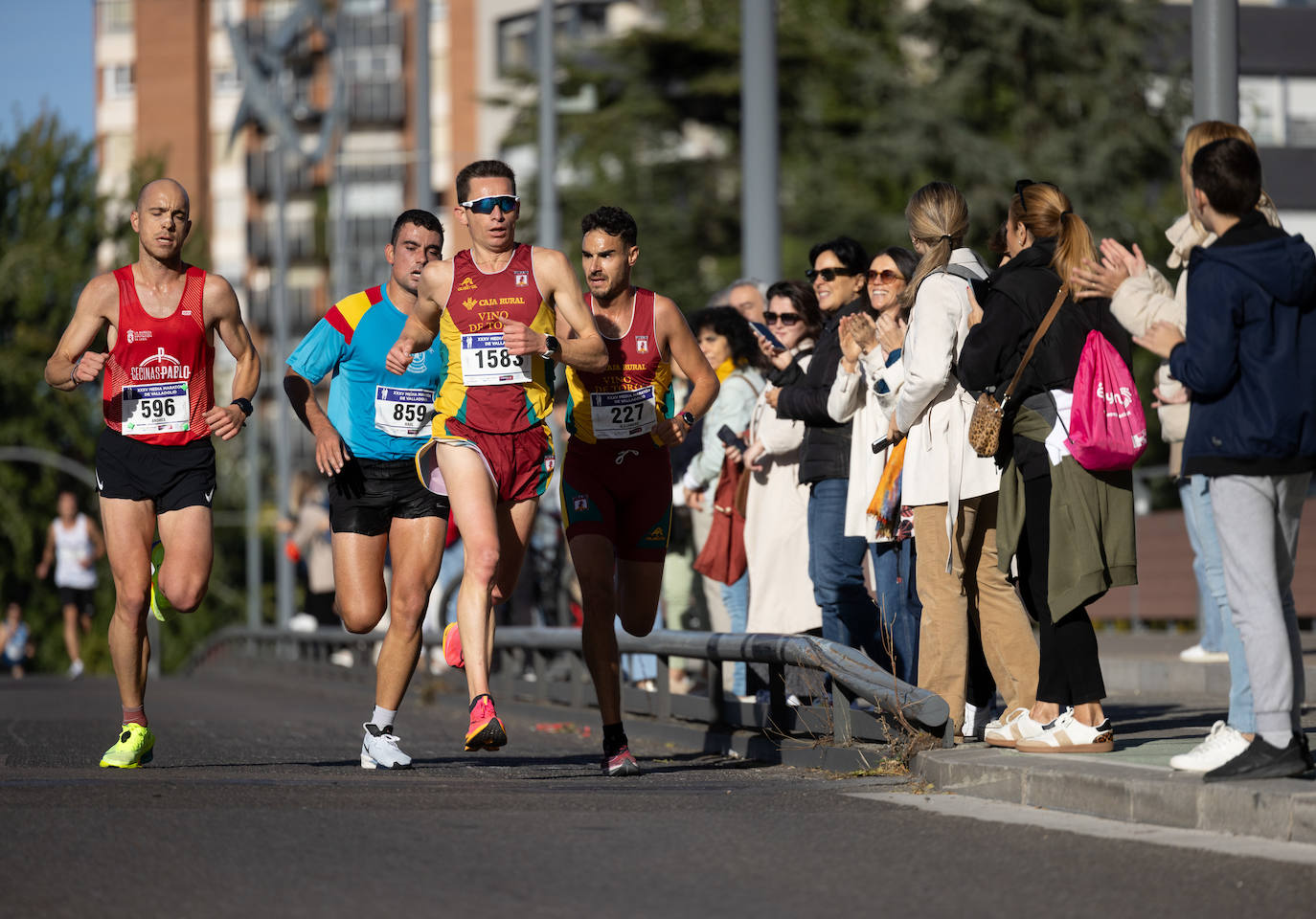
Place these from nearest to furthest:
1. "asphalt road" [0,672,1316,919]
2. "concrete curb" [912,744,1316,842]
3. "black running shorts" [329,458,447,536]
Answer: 1. "asphalt road" [0,672,1316,919]
2. "concrete curb" [912,744,1316,842]
3. "black running shorts" [329,458,447,536]

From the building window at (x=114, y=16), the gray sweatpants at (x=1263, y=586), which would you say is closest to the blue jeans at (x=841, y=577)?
the gray sweatpants at (x=1263, y=586)

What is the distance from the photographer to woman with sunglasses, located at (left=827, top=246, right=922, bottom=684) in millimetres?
10031

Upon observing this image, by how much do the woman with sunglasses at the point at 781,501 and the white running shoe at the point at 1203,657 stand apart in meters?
3.52

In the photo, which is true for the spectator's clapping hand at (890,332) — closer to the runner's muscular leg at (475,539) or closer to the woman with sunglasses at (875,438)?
the woman with sunglasses at (875,438)

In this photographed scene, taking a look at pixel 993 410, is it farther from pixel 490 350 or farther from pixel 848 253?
pixel 848 253

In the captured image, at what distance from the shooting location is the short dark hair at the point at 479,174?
8969 millimetres

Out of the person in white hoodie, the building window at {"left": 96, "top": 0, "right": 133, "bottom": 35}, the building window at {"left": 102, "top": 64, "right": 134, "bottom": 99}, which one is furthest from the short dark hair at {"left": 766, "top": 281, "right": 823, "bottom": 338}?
the building window at {"left": 96, "top": 0, "right": 133, "bottom": 35}

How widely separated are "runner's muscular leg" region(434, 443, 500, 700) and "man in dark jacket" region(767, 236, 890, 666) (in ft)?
7.11

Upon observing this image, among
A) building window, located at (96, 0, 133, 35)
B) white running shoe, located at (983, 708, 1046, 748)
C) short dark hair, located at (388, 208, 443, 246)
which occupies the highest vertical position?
building window, located at (96, 0, 133, 35)

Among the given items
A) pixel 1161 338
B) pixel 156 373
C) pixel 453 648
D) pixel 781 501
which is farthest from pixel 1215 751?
pixel 781 501

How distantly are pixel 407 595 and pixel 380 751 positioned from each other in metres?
0.67

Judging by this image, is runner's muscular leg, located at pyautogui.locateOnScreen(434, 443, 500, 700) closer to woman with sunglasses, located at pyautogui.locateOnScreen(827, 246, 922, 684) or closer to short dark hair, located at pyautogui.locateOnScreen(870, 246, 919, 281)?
woman with sunglasses, located at pyautogui.locateOnScreen(827, 246, 922, 684)

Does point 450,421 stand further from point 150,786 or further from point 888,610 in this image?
point 888,610

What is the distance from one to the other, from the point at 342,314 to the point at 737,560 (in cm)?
333
